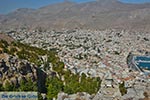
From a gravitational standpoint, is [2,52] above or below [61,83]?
above

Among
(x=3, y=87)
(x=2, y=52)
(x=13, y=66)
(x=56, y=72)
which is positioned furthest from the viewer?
(x=56, y=72)

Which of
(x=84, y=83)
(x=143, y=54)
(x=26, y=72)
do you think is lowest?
(x=143, y=54)

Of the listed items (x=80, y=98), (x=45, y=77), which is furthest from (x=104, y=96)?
(x=45, y=77)

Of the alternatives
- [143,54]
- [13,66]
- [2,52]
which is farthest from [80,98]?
[143,54]

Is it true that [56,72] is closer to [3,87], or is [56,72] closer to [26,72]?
[26,72]

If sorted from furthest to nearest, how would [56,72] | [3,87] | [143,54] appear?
[143,54], [56,72], [3,87]

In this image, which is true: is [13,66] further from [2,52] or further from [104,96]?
[104,96]

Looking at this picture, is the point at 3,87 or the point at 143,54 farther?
the point at 143,54
